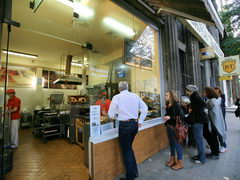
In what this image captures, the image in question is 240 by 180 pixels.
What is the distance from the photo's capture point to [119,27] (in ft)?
12.8

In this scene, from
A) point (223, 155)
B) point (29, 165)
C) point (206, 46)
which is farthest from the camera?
point (206, 46)

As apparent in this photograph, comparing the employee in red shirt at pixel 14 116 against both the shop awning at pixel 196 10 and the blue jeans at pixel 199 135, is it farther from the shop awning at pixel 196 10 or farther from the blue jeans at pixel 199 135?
the blue jeans at pixel 199 135

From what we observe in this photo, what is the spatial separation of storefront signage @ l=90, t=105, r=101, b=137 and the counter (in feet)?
0.35

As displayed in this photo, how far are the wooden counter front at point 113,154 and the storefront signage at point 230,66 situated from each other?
608cm

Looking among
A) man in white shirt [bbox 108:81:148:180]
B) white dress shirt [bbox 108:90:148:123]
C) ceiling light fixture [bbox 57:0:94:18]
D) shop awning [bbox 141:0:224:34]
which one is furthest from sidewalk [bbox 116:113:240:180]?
ceiling light fixture [bbox 57:0:94:18]

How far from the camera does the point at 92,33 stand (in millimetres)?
4184

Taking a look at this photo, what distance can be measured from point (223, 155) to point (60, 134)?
4.68 metres

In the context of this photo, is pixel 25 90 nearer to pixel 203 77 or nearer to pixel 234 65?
pixel 203 77

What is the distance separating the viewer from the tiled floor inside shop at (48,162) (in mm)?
2205

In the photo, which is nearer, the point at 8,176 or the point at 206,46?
the point at 8,176

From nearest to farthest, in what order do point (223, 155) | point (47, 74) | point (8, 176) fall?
point (8, 176) → point (223, 155) → point (47, 74)

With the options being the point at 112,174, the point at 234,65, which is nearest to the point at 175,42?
the point at 112,174

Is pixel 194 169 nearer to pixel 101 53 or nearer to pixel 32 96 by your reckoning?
pixel 101 53

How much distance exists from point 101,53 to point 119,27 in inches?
52.9
